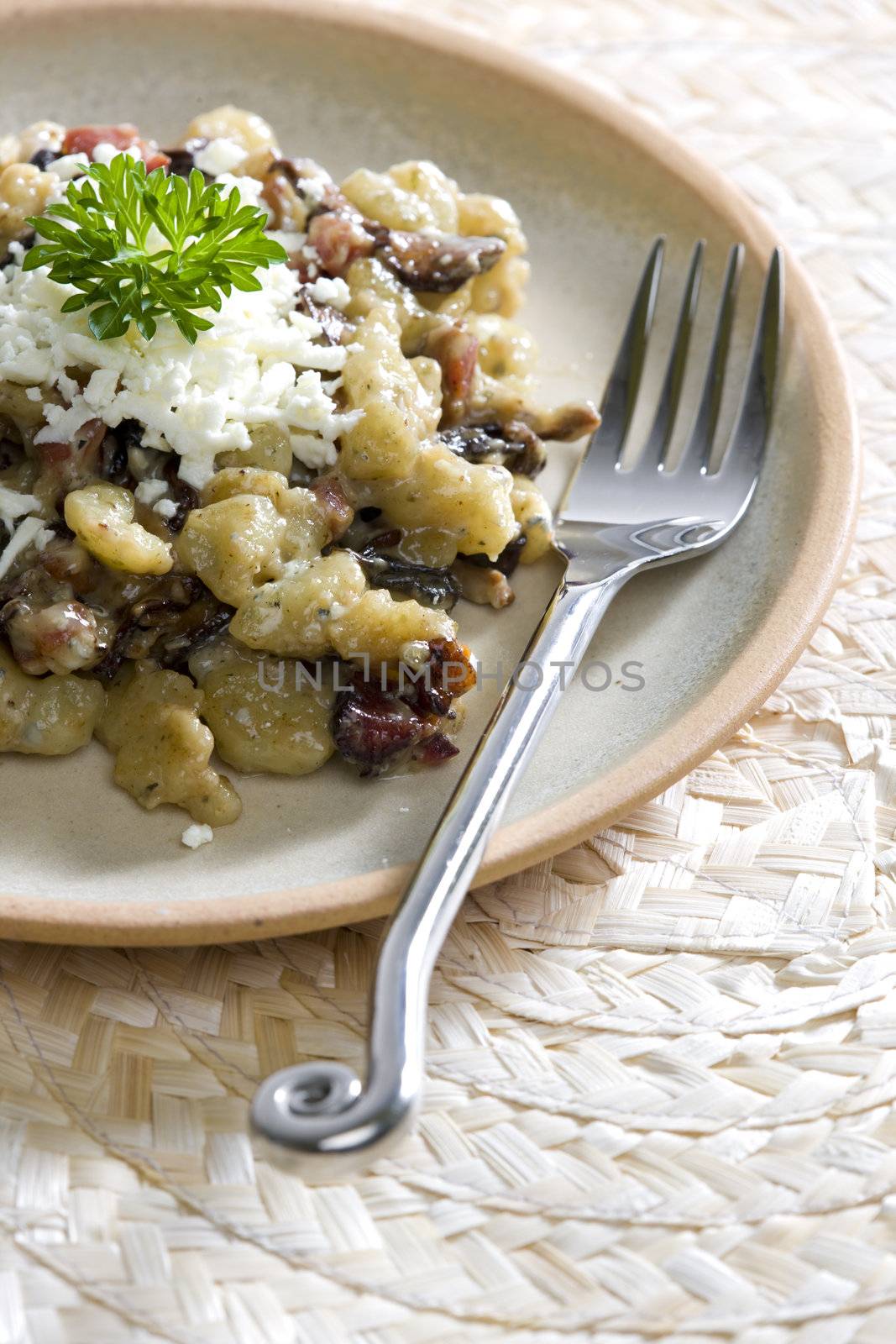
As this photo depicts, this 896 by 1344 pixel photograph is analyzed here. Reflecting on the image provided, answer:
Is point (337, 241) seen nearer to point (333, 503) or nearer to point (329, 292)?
point (329, 292)

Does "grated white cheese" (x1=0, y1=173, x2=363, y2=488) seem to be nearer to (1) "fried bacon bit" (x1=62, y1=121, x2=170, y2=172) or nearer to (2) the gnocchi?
(2) the gnocchi

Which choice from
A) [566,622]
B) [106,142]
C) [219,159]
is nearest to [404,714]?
[566,622]

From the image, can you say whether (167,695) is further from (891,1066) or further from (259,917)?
(891,1066)

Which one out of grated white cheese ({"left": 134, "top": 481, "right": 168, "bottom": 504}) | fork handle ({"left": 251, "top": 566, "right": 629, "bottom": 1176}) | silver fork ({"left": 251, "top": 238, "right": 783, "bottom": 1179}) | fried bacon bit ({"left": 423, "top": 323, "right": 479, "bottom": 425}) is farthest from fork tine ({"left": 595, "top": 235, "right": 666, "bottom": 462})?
grated white cheese ({"left": 134, "top": 481, "right": 168, "bottom": 504})

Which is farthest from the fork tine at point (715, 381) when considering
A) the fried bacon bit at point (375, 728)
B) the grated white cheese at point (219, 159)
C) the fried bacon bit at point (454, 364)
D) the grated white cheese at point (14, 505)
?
the grated white cheese at point (14, 505)

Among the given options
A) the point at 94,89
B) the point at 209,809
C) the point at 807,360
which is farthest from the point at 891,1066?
the point at 94,89

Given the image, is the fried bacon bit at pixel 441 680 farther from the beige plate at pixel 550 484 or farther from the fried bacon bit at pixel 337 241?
the fried bacon bit at pixel 337 241
